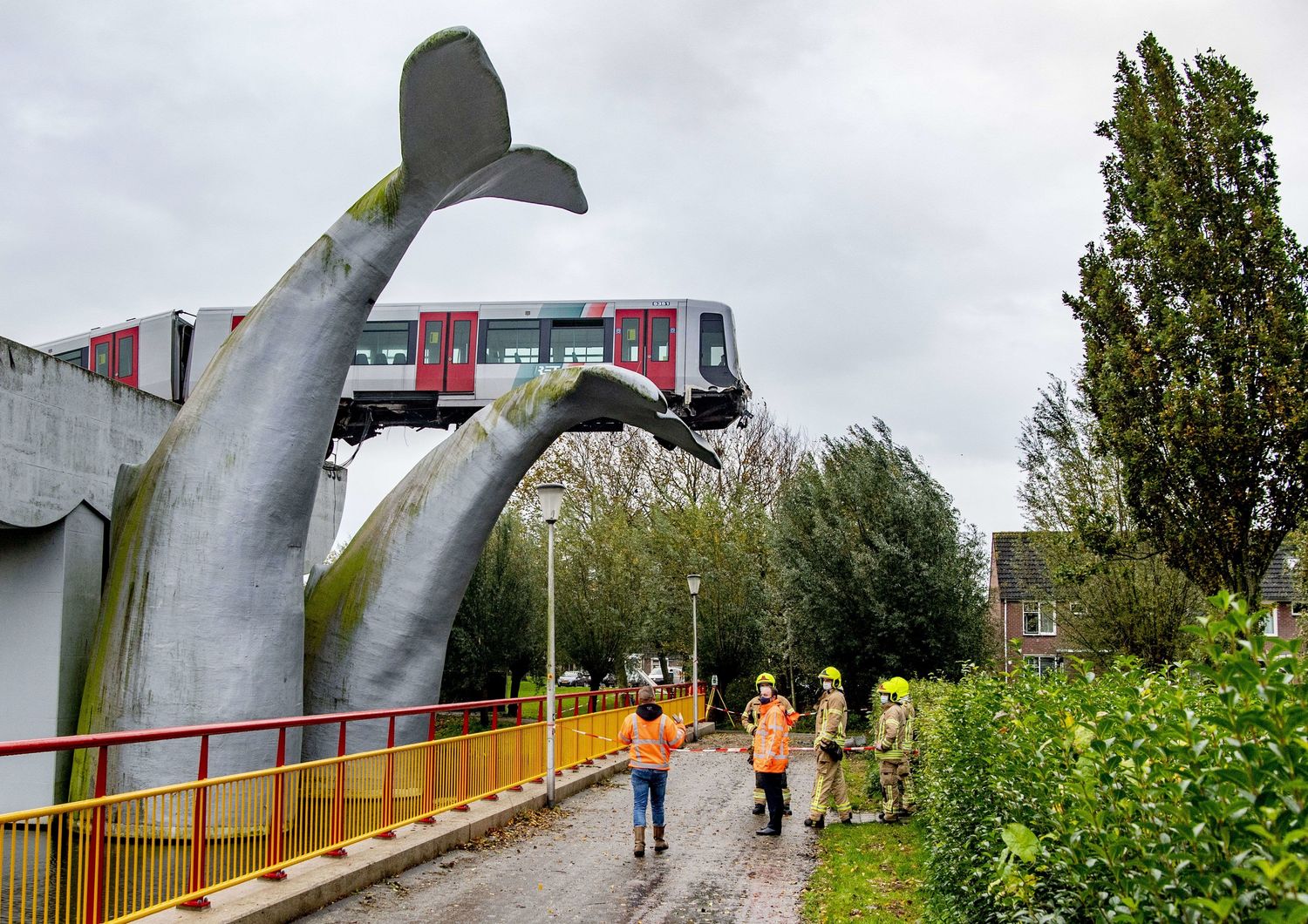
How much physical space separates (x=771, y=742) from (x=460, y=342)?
18.2 metres

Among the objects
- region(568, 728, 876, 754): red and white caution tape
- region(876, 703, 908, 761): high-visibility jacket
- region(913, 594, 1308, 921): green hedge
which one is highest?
region(913, 594, 1308, 921): green hedge

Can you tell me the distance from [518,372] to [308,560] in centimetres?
951

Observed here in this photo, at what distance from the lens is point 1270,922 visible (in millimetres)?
2074

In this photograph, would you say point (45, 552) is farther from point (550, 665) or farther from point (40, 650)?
point (550, 665)

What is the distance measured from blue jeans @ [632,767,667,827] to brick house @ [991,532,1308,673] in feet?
58.7

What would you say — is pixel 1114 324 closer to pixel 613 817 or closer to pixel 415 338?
pixel 613 817

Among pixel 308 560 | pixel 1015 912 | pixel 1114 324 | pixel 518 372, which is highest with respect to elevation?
pixel 518 372

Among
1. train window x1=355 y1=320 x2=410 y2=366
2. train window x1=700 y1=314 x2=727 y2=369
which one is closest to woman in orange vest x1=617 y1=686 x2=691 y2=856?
train window x1=700 y1=314 x2=727 y2=369

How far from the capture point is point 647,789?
1082cm

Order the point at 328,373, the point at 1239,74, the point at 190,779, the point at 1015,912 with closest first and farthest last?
the point at 1015,912, the point at 190,779, the point at 328,373, the point at 1239,74

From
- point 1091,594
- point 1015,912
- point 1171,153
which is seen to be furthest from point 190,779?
point 1091,594

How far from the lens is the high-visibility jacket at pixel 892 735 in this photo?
1255cm

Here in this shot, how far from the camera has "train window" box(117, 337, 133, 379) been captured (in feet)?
92.5

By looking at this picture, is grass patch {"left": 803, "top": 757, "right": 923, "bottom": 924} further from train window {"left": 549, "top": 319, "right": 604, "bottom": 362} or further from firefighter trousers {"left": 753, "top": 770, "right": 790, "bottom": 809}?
train window {"left": 549, "top": 319, "right": 604, "bottom": 362}
